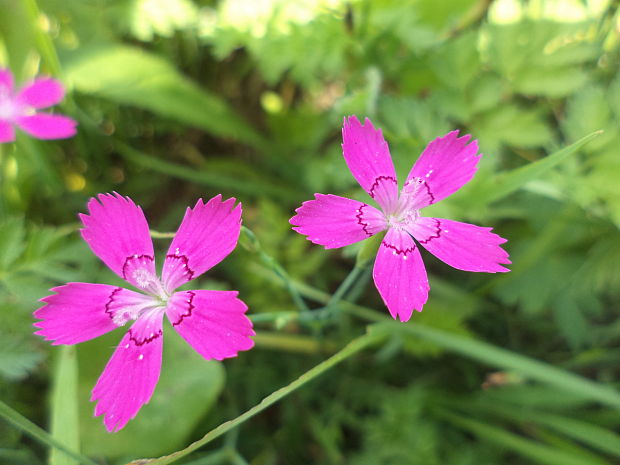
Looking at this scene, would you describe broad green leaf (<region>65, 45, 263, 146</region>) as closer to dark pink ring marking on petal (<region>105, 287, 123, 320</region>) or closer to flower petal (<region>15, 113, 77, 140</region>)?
flower petal (<region>15, 113, 77, 140</region>)

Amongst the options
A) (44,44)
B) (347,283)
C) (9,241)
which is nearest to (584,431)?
(347,283)

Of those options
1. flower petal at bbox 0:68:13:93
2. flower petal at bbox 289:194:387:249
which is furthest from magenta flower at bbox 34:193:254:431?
flower petal at bbox 0:68:13:93

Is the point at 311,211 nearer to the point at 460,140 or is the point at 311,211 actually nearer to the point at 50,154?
the point at 460,140

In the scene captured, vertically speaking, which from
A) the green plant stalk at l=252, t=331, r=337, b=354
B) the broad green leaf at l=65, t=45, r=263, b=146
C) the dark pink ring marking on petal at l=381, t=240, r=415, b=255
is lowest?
the dark pink ring marking on petal at l=381, t=240, r=415, b=255

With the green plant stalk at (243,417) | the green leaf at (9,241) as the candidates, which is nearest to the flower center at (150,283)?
the green plant stalk at (243,417)

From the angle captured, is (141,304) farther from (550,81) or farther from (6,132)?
(550,81)

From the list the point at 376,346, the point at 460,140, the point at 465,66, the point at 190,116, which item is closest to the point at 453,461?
the point at 376,346

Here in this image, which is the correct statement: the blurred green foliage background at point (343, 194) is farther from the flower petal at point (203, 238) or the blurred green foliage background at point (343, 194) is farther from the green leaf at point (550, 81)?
the flower petal at point (203, 238)
